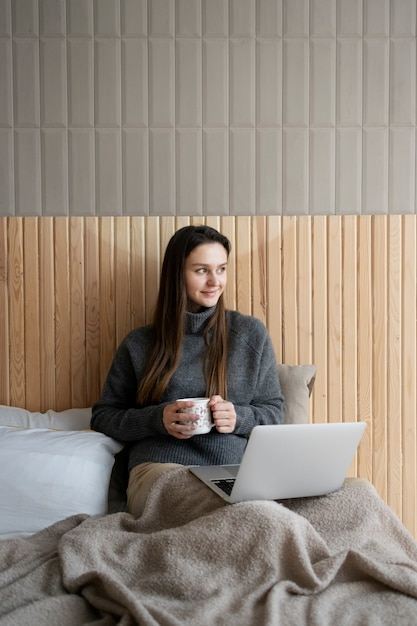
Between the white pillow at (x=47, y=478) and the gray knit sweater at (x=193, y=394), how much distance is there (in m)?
0.13

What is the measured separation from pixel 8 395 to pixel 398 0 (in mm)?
1936

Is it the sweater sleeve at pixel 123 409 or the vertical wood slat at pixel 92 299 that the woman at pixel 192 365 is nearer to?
the sweater sleeve at pixel 123 409

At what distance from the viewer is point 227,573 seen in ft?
4.54

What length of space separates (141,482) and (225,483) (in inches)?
11.7

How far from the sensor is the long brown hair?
2.20m

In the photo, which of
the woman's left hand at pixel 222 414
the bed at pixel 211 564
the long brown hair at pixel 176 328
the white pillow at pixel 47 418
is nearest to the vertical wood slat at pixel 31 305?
the white pillow at pixel 47 418

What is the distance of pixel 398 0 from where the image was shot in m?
2.48

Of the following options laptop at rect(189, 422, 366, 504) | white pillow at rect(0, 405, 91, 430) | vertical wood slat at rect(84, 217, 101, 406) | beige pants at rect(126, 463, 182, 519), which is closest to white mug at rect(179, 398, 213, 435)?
beige pants at rect(126, 463, 182, 519)

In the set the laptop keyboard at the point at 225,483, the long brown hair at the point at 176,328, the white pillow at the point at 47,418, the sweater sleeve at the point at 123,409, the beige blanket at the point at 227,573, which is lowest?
the beige blanket at the point at 227,573

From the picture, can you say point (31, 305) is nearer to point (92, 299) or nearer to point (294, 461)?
point (92, 299)

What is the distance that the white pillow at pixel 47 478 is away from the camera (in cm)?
186

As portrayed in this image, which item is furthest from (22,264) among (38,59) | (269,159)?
(269,159)

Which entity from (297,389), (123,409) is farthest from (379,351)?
(123,409)

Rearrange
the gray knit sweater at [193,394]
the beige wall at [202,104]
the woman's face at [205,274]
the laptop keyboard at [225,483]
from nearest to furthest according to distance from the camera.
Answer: the laptop keyboard at [225,483] < the gray knit sweater at [193,394] < the woman's face at [205,274] < the beige wall at [202,104]
